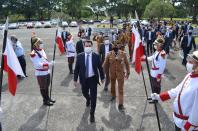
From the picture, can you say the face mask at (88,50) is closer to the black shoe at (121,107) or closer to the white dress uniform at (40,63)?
the white dress uniform at (40,63)

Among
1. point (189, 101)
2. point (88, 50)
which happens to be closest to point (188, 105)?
point (189, 101)

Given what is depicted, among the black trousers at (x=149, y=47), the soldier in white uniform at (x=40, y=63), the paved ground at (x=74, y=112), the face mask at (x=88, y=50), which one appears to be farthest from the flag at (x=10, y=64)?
the black trousers at (x=149, y=47)

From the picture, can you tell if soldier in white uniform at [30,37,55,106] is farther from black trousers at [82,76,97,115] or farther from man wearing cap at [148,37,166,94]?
man wearing cap at [148,37,166,94]

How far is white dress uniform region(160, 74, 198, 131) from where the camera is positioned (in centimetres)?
484

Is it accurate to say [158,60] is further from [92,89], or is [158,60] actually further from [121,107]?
[92,89]

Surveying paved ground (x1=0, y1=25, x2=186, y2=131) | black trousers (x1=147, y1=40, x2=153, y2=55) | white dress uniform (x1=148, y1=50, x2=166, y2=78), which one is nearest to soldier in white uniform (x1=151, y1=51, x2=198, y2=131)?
paved ground (x1=0, y1=25, x2=186, y2=131)

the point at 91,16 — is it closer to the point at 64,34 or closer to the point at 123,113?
the point at 64,34

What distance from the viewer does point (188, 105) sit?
4.98m

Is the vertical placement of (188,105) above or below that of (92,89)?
above

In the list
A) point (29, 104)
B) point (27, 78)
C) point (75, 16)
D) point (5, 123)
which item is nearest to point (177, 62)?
point (27, 78)

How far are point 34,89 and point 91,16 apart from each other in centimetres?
9673

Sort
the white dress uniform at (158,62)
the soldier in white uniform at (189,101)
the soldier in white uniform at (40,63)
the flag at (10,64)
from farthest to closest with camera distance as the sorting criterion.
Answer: the white dress uniform at (158,62) → the soldier in white uniform at (40,63) → the flag at (10,64) → the soldier in white uniform at (189,101)

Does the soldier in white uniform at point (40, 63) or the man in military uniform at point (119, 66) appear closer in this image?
the soldier in white uniform at point (40, 63)

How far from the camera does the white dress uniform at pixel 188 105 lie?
4.84 metres
